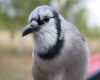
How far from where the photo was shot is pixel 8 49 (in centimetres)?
1030

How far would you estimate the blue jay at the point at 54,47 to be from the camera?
1578mm

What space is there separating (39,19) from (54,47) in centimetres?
15

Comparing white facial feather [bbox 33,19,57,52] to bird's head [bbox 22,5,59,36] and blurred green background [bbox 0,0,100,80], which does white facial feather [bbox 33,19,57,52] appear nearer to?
bird's head [bbox 22,5,59,36]

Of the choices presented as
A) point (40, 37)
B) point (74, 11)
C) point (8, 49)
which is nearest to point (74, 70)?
point (40, 37)

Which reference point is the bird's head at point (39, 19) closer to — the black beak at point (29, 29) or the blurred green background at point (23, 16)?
the black beak at point (29, 29)

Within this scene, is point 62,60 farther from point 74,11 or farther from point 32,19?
point 74,11

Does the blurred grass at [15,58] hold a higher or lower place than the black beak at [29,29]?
lower

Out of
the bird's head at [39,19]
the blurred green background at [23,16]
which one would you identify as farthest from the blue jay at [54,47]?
the blurred green background at [23,16]

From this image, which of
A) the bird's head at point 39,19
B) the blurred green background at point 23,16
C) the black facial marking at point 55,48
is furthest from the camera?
the blurred green background at point 23,16

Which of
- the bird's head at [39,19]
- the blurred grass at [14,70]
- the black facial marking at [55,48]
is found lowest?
the blurred grass at [14,70]

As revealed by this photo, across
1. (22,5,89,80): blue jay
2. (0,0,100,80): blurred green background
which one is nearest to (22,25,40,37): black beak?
(22,5,89,80): blue jay

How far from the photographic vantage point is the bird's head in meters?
1.55

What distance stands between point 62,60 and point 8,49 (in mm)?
8679

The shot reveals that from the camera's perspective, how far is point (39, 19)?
5.13 feet
